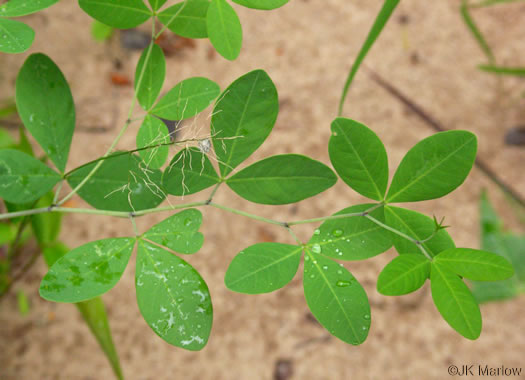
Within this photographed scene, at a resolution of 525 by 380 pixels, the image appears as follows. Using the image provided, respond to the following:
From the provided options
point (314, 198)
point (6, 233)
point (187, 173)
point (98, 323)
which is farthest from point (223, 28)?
point (314, 198)

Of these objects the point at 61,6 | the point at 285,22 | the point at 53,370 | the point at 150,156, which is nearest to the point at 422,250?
the point at 150,156

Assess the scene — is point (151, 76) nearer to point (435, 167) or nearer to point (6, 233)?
point (435, 167)

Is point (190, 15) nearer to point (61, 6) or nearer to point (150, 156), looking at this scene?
point (150, 156)

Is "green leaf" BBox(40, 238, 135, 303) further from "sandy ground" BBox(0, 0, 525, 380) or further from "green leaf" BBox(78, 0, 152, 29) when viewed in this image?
"sandy ground" BBox(0, 0, 525, 380)

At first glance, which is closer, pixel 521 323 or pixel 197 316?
pixel 197 316

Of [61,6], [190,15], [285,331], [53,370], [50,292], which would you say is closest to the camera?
[50,292]

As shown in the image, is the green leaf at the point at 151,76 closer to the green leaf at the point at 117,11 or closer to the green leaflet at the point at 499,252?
the green leaf at the point at 117,11
